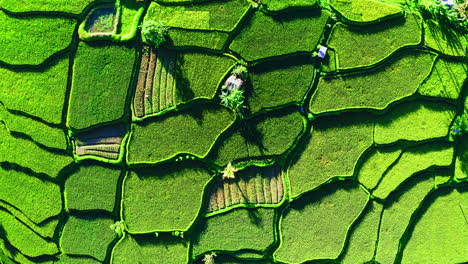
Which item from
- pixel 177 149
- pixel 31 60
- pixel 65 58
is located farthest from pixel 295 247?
pixel 31 60

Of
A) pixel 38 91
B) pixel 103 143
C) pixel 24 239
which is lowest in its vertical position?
pixel 24 239

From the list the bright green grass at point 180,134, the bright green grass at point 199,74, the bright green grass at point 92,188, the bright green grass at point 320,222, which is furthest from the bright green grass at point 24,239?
the bright green grass at point 320,222

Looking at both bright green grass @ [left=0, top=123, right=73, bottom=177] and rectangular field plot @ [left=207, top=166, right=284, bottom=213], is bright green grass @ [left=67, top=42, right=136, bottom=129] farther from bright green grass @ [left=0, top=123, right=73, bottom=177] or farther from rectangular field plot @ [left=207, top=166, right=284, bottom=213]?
rectangular field plot @ [left=207, top=166, right=284, bottom=213]

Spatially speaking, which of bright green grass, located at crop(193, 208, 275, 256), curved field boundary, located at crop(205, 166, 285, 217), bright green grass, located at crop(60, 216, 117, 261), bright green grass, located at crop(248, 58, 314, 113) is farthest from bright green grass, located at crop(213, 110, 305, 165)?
bright green grass, located at crop(60, 216, 117, 261)

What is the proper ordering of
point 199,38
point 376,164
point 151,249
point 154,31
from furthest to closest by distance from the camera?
point 151,249 < point 376,164 < point 199,38 < point 154,31

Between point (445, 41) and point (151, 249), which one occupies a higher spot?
point (445, 41)

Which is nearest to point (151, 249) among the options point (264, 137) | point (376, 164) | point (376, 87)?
point (264, 137)

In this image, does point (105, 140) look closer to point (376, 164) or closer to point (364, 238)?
point (376, 164)
